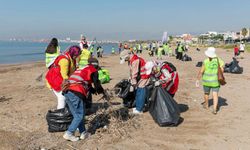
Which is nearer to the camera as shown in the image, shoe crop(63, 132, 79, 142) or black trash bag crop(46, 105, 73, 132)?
shoe crop(63, 132, 79, 142)

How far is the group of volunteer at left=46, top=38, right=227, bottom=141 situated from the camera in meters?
5.27

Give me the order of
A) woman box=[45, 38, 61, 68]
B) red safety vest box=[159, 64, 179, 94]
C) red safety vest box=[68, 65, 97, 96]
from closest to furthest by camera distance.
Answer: red safety vest box=[68, 65, 97, 96]
woman box=[45, 38, 61, 68]
red safety vest box=[159, 64, 179, 94]

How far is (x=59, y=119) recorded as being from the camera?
5859mm

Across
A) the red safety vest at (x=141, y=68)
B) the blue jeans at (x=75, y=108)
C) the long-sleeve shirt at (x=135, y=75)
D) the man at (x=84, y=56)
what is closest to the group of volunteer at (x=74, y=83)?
the blue jeans at (x=75, y=108)

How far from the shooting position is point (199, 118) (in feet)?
23.1

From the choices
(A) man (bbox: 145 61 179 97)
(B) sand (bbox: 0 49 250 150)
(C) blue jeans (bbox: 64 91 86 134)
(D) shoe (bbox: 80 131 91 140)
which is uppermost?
(A) man (bbox: 145 61 179 97)

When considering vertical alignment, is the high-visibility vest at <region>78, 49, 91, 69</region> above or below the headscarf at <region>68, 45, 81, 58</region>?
below

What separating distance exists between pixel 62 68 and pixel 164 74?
253 cm

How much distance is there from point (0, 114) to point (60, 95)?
89.9 inches

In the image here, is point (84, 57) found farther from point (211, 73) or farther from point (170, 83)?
point (211, 73)

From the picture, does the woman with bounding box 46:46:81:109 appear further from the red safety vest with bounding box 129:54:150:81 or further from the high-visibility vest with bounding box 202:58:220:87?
the high-visibility vest with bounding box 202:58:220:87

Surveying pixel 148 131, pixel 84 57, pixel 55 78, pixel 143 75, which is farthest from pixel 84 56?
pixel 148 131

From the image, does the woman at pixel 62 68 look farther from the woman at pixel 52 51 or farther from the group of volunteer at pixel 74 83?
the woman at pixel 52 51

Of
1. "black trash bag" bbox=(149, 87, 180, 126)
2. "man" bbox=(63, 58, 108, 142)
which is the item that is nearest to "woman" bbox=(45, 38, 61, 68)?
"man" bbox=(63, 58, 108, 142)
